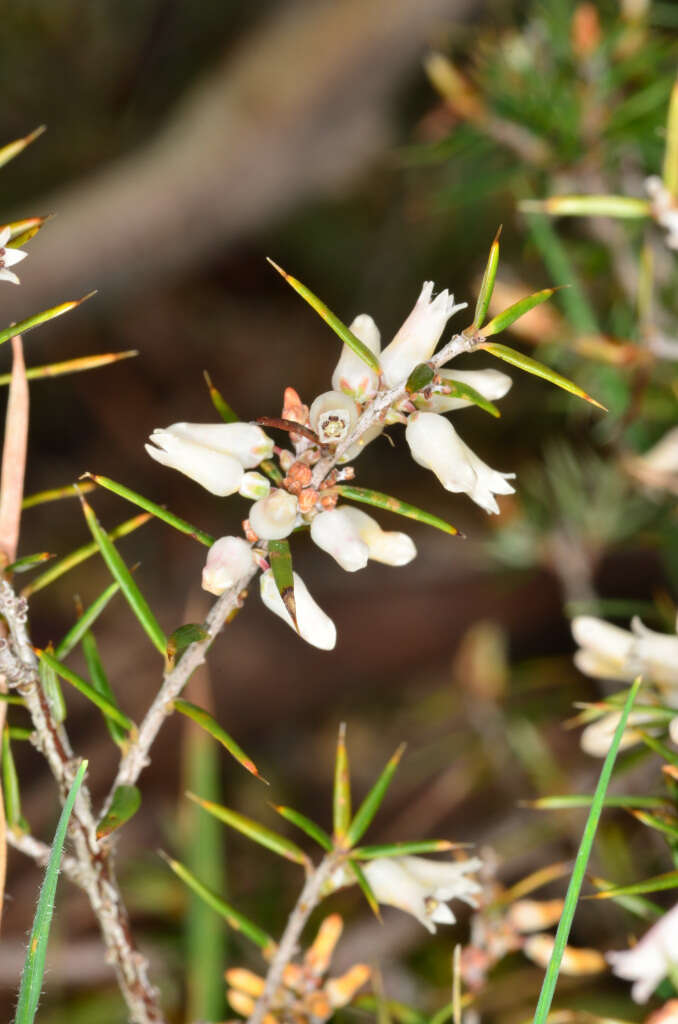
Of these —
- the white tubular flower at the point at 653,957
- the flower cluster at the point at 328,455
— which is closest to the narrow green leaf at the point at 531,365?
the flower cluster at the point at 328,455

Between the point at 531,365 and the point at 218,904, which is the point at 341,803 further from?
the point at 531,365

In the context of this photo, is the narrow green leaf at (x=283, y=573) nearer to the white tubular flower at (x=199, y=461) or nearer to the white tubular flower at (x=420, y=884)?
the white tubular flower at (x=199, y=461)

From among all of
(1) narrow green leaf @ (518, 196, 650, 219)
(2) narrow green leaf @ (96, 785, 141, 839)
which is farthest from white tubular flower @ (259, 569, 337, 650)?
(1) narrow green leaf @ (518, 196, 650, 219)

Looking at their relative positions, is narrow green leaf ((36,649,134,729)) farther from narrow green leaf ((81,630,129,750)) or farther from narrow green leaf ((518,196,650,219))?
narrow green leaf ((518,196,650,219))

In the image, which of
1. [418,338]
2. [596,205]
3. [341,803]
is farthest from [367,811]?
[596,205]

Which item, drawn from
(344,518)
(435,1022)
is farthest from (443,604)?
(344,518)

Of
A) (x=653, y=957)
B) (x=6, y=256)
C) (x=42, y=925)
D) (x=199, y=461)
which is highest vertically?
(x=6, y=256)
